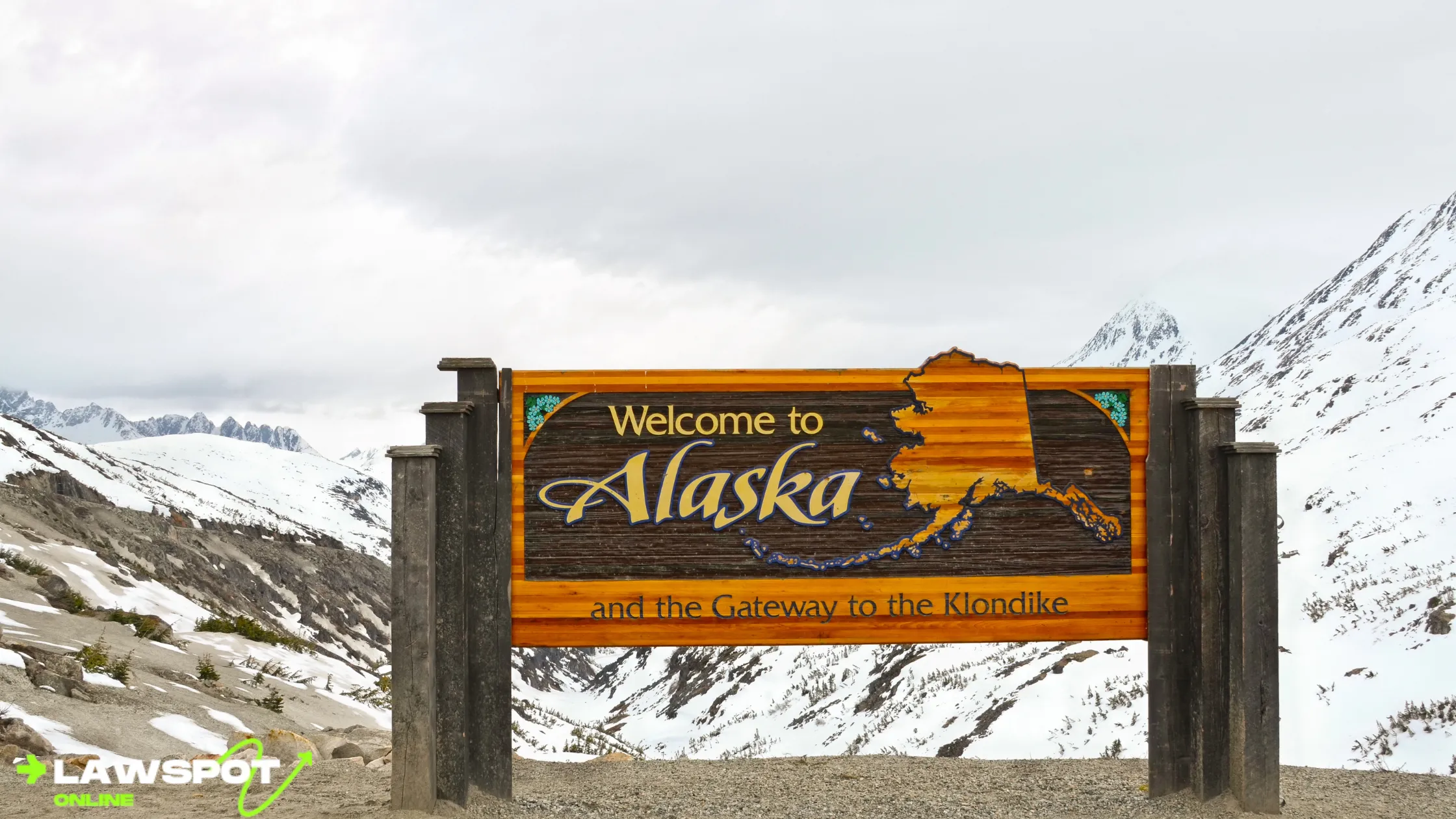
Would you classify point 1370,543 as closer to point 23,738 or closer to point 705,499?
point 705,499

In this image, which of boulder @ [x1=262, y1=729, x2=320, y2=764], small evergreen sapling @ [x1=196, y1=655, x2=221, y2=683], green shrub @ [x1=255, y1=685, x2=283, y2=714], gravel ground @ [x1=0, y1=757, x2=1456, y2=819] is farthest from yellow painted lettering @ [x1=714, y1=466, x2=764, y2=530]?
small evergreen sapling @ [x1=196, y1=655, x2=221, y2=683]

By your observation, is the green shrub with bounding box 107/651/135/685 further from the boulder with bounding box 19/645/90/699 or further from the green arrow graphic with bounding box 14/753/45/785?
the green arrow graphic with bounding box 14/753/45/785

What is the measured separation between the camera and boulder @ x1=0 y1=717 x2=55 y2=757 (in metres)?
9.27

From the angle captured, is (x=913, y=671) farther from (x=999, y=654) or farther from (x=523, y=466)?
(x=523, y=466)

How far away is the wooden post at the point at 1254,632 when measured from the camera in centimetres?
736

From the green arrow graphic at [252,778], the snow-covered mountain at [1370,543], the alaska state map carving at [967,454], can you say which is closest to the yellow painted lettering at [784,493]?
the alaska state map carving at [967,454]

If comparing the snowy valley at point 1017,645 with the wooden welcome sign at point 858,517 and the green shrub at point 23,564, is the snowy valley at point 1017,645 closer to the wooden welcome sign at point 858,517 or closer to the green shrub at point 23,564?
the green shrub at point 23,564

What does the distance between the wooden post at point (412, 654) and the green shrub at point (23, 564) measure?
64.2ft

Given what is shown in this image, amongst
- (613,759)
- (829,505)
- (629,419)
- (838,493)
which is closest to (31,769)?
(613,759)

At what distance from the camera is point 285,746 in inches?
379

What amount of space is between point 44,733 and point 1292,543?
96.6 feet

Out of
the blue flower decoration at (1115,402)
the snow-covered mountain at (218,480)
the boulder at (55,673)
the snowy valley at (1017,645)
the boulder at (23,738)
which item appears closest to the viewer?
the blue flower decoration at (1115,402)

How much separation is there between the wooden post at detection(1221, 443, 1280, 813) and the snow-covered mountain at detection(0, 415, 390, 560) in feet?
195

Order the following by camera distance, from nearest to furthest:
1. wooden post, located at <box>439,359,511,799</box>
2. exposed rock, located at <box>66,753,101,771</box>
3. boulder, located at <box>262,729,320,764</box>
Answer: wooden post, located at <box>439,359,511,799</box>, exposed rock, located at <box>66,753,101,771</box>, boulder, located at <box>262,729,320,764</box>
